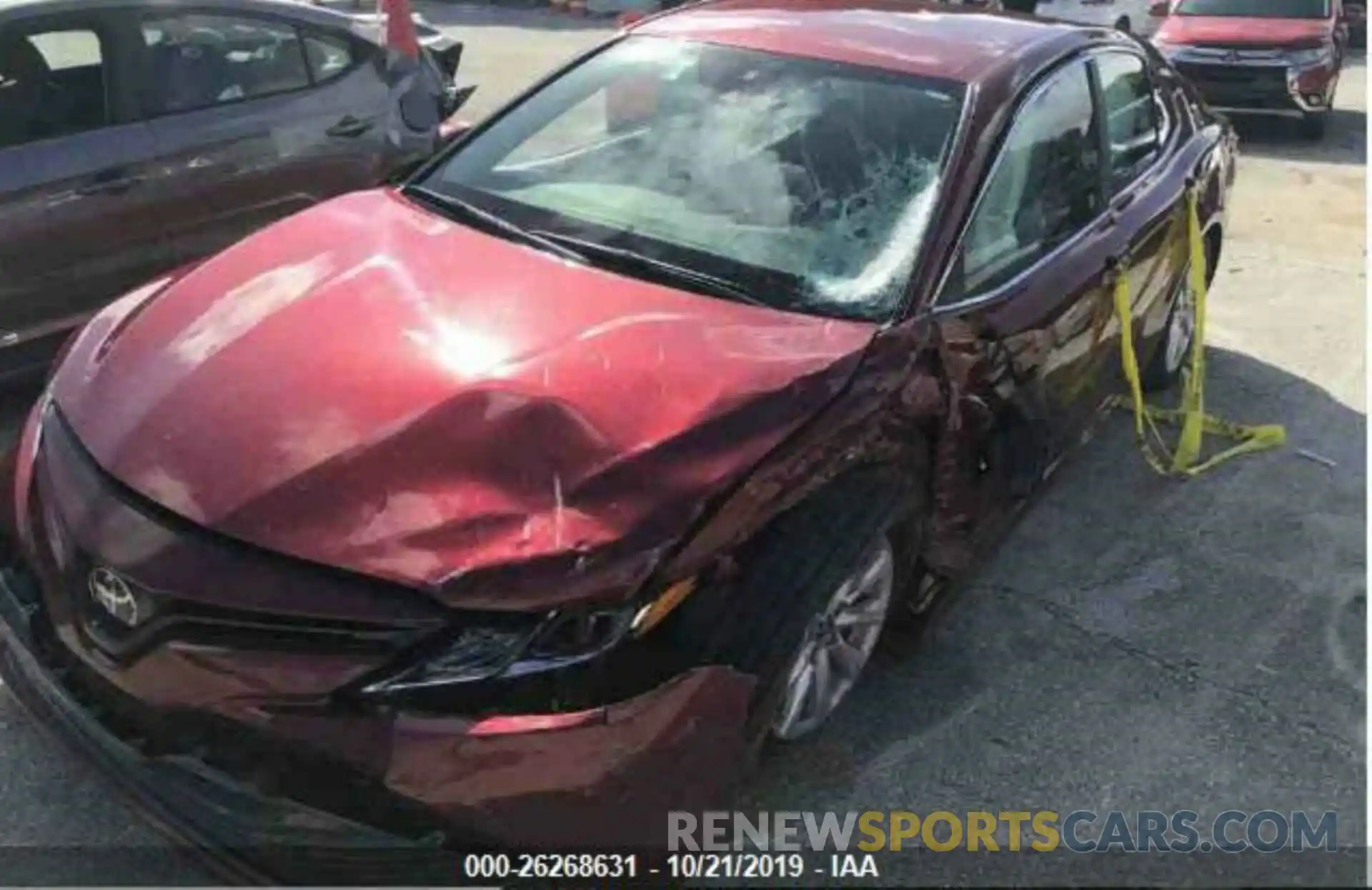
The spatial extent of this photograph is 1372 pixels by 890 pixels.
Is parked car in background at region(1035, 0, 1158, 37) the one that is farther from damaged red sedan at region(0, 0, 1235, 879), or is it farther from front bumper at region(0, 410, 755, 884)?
front bumper at region(0, 410, 755, 884)

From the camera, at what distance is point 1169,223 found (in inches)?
182

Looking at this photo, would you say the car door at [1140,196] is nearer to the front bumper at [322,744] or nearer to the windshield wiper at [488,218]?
the windshield wiper at [488,218]

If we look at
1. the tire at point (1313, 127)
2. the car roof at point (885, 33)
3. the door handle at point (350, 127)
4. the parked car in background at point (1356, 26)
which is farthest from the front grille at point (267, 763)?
the parked car in background at point (1356, 26)

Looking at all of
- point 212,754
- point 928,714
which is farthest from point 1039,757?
point 212,754

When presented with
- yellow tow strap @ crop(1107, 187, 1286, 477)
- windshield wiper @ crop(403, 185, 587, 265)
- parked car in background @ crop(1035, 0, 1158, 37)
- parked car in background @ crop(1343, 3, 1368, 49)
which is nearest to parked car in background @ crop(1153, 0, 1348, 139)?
parked car in background @ crop(1035, 0, 1158, 37)

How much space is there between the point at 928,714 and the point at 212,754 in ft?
5.78

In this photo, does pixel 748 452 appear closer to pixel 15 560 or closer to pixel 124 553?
pixel 124 553

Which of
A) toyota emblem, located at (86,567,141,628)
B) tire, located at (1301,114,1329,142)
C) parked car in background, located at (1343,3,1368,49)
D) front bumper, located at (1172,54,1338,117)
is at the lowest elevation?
parked car in background, located at (1343,3,1368,49)

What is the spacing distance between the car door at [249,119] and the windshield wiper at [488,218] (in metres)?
1.51

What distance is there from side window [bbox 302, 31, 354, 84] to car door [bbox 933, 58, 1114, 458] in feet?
9.87

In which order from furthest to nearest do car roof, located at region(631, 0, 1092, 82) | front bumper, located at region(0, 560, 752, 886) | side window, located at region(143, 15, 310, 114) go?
side window, located at region(143, 15, 310, 114), car roof, located at region(631, 0, 1092, 82), front bumper, located at region(0, 560, 752, 886)

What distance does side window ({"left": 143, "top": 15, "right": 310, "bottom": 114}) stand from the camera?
15.9 feet

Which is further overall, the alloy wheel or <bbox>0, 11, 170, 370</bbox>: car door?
<bbox>0, 11, 170, 370</bbox>: car door

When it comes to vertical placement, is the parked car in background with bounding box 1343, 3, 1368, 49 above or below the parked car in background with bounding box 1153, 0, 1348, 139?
below
